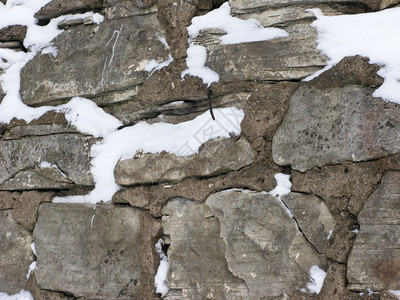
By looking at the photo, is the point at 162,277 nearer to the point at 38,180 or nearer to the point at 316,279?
the point at 316,279

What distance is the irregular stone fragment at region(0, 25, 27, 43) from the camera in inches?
161

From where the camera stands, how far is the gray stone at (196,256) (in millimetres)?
3170

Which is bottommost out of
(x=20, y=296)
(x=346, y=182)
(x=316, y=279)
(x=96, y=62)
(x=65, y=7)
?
(x=20, y=296)

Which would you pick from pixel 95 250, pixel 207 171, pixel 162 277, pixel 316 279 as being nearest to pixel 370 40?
pixel 207 171

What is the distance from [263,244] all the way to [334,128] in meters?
0.70

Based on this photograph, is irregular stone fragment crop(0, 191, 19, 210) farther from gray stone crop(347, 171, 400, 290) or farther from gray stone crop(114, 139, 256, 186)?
gray stone crop(347, 171, 400, 290)

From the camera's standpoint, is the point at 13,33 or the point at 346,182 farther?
the point at 13,33

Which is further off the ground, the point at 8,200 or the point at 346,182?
the point at 346,182

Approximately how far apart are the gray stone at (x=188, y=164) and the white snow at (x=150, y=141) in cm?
4

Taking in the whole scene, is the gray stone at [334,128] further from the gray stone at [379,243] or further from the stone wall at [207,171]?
the gray stone at [379,243]

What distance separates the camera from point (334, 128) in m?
2.89

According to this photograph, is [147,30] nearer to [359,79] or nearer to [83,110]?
[83,110]

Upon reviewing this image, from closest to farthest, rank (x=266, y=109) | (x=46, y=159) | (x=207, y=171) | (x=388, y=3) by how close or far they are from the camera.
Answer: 1. (x=388, y=3)
2. (x=266, y=109)
3. (x=207, y=171)
4. (x=46, y=159)

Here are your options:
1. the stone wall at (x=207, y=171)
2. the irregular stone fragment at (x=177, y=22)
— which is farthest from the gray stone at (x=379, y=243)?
the irregular stone fragment at (x=177, y=22)
